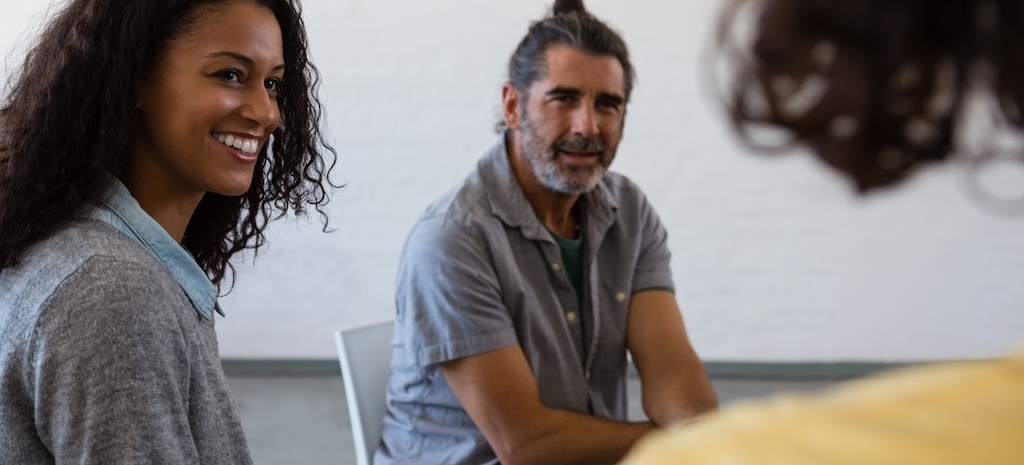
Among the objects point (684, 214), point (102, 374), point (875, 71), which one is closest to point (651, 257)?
point (102, 374)

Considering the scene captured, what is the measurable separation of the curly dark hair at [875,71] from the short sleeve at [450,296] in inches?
57.6

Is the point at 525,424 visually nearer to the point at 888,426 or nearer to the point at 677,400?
the point at 677,400

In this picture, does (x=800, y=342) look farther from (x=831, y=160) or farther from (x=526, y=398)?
(x=831, y=160)

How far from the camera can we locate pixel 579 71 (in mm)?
2438

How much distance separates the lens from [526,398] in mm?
2045

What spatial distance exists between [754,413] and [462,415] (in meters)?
1.62

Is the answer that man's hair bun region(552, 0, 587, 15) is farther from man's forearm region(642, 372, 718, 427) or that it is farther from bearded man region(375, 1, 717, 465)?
man's forearm region(642, 372, 718, 427)

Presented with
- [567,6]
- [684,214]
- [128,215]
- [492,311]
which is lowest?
[684,214]

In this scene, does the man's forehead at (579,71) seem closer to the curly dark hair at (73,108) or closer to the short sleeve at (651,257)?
the short sleeve at (651,257)

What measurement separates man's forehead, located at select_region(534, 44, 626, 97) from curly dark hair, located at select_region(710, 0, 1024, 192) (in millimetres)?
1787

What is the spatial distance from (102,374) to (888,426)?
1.02 metres

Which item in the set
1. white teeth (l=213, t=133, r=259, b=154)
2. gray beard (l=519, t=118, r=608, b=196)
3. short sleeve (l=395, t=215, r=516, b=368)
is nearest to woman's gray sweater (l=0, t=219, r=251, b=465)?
white teeth (l=213, t=133, r=259, b=154)

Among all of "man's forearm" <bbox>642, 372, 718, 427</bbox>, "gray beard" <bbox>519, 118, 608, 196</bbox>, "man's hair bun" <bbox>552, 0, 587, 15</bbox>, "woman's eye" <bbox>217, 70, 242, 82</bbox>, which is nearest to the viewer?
"woman's eye" <bbox>217, 70, 242, 82</bbox>

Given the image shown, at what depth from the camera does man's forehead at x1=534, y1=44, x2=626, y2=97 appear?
7.98 ft
